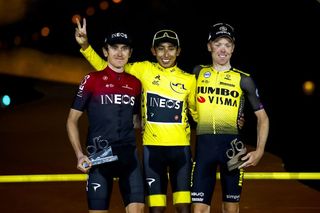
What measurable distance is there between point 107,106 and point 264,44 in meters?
18.5

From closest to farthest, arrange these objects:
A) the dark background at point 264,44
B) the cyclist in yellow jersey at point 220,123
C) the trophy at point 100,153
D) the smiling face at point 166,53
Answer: the trophy at point 100,153
the smiling face at point 166,53
the cyclist in yellow jersey at point 220,123
the dark background at point 264,44

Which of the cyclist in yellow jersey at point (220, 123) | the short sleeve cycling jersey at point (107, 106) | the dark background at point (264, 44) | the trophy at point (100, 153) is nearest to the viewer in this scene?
the trophy at point (100, 153)

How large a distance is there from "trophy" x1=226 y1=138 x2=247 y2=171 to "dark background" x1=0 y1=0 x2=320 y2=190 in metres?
5.17

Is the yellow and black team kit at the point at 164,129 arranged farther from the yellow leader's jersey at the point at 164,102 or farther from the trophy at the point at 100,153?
the trophy at the point at 100,153

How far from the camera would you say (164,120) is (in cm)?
603

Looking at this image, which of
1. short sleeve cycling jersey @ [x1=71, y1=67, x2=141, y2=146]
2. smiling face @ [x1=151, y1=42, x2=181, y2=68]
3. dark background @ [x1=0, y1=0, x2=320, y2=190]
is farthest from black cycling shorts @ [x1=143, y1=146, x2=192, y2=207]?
dark background @ [x1=0, y1=0, x2=320, y2=190]

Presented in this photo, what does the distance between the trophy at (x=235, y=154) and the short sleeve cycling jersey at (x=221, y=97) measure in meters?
0.18

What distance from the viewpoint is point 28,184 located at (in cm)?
1072

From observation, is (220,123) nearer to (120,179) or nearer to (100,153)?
(120,179)

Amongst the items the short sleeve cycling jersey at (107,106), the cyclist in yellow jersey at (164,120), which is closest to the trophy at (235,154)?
the cyclist in yellow jersey at (164,120)

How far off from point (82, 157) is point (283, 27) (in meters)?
Result: 18.4

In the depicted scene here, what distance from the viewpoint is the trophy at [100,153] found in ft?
18.6

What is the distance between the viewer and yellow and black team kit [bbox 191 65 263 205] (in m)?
6.17

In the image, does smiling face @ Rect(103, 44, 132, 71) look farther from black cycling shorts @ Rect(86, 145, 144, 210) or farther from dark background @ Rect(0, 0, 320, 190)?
dark background @ Rect(0, 0, 320, 190)
